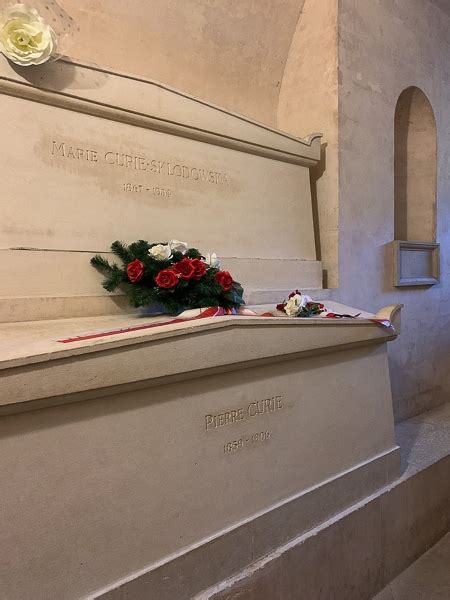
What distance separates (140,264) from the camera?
208cm

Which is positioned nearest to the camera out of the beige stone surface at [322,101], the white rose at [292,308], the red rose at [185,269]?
the red rose at [185,269]

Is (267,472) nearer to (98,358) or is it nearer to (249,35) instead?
(98,358)

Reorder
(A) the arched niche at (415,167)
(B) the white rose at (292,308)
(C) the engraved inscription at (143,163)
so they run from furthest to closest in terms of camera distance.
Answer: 1. (A) the arched niche at (415,167)
2. (B) the white rose at (292,308)
3. (C) the engraved inscription at (143,163)

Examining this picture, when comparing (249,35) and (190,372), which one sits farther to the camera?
(249,35)

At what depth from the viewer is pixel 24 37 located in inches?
74.0

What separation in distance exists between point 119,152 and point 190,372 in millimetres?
1224

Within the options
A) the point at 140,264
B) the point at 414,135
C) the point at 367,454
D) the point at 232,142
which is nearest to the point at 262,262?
the point at 232,142

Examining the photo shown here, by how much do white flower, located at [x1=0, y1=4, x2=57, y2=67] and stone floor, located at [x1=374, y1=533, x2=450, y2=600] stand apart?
298 centimetres

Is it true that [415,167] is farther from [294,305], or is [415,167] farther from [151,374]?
[151,374]

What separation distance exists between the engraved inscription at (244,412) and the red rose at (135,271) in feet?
2.21

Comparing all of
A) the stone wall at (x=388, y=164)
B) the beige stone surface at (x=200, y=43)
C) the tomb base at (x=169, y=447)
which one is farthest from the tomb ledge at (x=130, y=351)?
the beige stone surface at (x=200, y=43)

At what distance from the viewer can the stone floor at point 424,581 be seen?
2480 mm

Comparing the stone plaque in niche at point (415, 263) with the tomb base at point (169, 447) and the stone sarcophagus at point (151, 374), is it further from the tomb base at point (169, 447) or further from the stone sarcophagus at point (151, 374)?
the tomb base at point (169, 447)

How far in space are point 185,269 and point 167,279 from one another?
98mm
